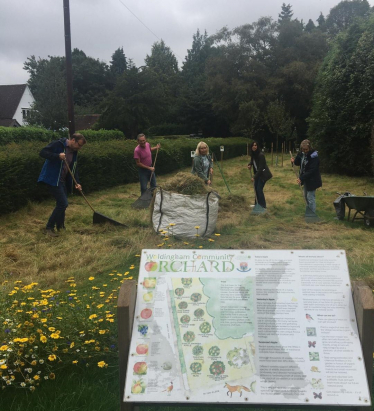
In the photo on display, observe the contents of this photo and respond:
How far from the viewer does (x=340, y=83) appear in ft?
52.6

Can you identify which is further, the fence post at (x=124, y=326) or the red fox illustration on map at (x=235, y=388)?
the fence post at (x=124, y=326)

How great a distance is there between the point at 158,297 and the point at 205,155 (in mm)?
6117

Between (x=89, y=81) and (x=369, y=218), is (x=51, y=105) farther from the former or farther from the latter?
(x=369, y=218)

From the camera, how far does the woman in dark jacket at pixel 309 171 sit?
8.17 metres

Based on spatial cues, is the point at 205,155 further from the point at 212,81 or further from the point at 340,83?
the point at 212,81

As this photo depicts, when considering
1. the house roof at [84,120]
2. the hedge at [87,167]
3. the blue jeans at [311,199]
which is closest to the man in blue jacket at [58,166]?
the hedge at [87,167]

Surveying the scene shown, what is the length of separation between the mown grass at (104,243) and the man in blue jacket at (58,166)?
434mm

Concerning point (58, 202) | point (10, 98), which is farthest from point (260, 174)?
point (10, 98)

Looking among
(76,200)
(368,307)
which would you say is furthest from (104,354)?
(76,200)

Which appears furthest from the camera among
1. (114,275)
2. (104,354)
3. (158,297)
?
(114,275)

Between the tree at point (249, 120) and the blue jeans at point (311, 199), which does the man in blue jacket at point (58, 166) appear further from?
the tree at point (249, 120)

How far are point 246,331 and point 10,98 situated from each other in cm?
5215

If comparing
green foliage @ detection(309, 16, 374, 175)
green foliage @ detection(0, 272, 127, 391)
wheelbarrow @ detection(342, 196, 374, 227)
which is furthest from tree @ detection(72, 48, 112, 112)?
green foliage @ detection(0, 272, 127, 391)

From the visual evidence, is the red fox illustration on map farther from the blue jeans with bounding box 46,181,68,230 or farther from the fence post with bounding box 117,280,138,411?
the blue jeans with bounding box 46,181,68,230
